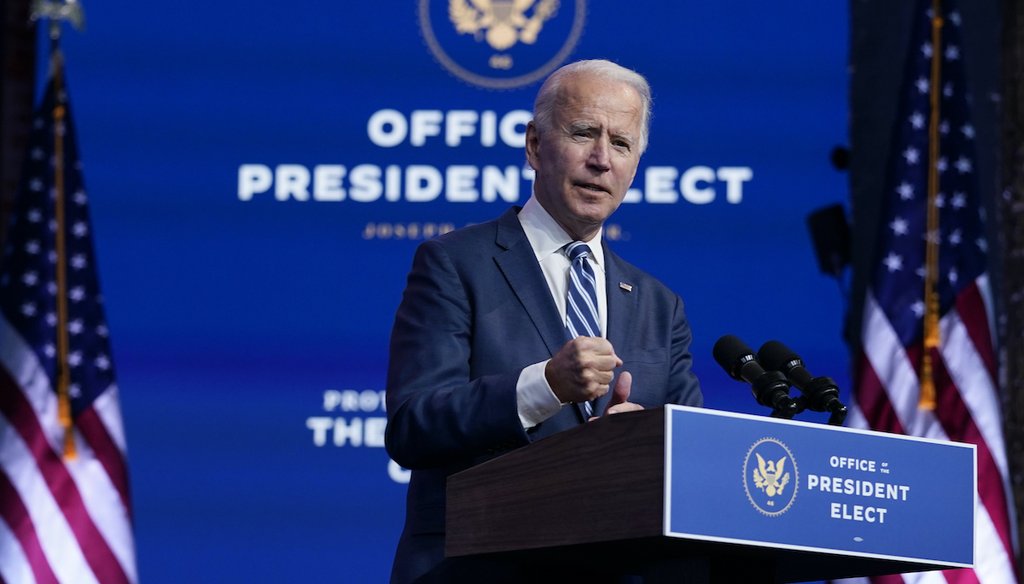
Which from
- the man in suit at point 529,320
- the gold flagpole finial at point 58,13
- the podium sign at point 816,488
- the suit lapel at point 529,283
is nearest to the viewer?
the podium sign at point 816,488

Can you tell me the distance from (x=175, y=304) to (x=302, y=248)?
51 centimetres

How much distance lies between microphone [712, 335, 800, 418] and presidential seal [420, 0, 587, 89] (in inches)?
127

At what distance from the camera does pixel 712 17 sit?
5410 millimetres

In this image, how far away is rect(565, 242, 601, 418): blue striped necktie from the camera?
2465mm

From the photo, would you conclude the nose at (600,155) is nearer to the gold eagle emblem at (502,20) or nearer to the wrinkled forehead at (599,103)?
the wrinkled forehead at (599,103)

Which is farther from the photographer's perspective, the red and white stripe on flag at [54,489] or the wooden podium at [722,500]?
the red and white stripe on flag at [54,489]

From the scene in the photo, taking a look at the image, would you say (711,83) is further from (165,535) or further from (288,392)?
(165,535)

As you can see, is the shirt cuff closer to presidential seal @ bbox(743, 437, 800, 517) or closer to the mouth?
presidential seal @ bbox(743, 437, 800, 517)

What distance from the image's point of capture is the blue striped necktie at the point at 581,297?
2.46 meters

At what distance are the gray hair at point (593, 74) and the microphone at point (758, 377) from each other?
19.1 inches

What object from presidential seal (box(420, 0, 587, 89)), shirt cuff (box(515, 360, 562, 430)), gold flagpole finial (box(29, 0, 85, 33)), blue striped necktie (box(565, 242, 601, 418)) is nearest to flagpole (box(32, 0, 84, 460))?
gold flagpole finial (box(29, 0, 85, 33))

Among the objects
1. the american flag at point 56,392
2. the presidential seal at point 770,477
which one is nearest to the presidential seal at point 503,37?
the american flag at point 56,392

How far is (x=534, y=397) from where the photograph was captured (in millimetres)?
2115

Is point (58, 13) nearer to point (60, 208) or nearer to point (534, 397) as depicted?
point (60, 208)
